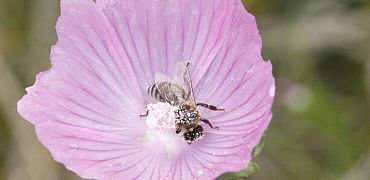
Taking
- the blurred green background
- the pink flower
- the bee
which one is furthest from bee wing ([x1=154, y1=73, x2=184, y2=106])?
the blurred green background

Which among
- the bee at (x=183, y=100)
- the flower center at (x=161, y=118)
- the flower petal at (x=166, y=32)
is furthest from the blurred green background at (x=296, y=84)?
the bee at (x=183, y=100)

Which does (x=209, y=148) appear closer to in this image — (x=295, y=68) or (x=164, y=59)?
(x=164, y=59)

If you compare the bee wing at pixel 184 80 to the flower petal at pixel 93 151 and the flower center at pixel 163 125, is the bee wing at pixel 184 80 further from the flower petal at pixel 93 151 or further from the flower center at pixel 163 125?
the flower petal at pixel 93 151

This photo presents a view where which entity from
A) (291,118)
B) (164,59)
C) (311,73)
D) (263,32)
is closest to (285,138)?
(291,118)

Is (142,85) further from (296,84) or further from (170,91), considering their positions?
(296,84)

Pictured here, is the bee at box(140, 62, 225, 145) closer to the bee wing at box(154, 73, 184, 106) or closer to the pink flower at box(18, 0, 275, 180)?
the bee wing at box(154, 73, 184, 106)

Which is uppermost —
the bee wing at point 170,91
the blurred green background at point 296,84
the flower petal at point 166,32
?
the flower petal at point 166,32

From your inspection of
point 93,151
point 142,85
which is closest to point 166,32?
point 142,85
